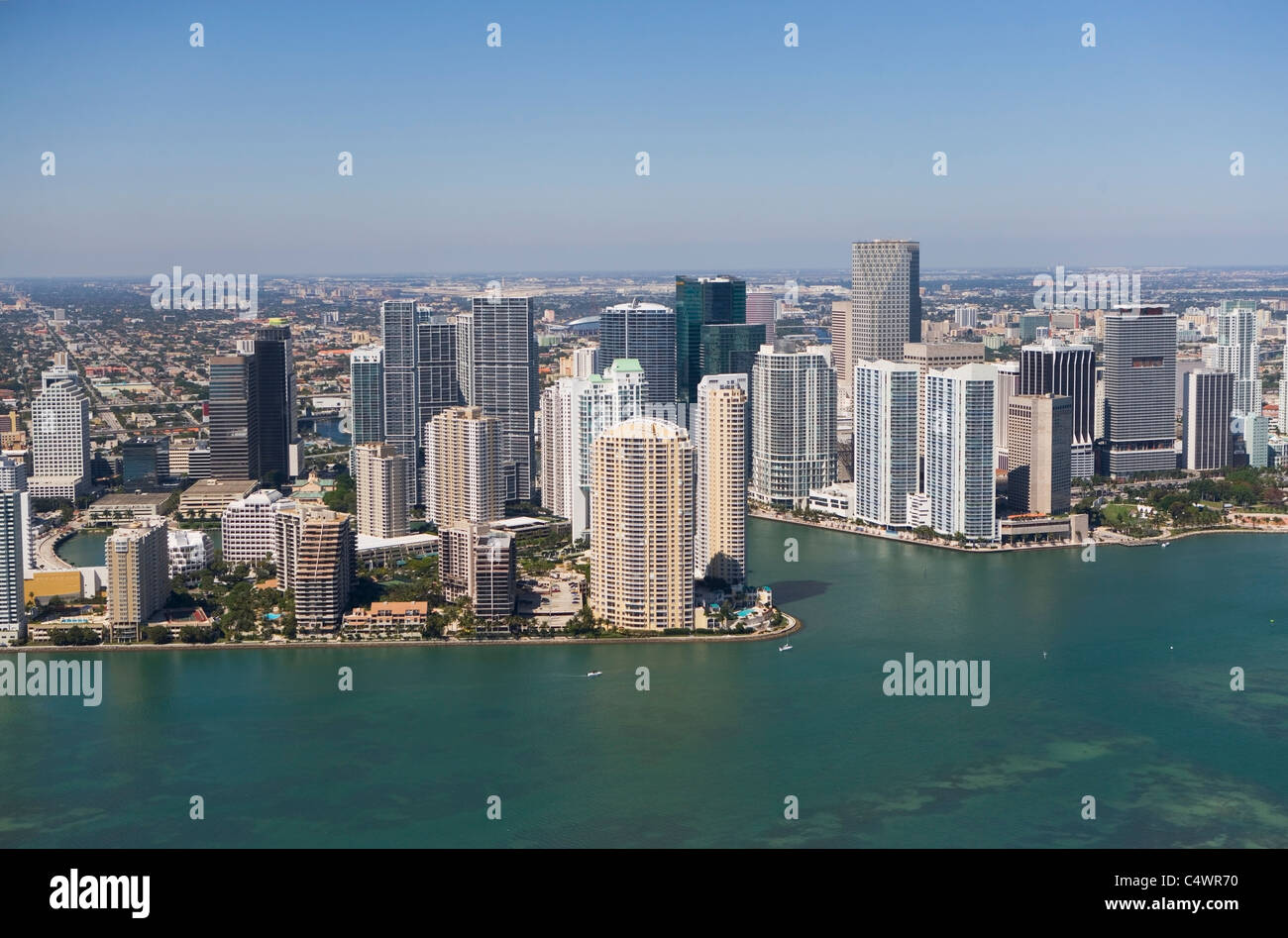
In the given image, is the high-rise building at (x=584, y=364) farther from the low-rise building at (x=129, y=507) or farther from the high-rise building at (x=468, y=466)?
the low-rise building at (x=129, y=507)

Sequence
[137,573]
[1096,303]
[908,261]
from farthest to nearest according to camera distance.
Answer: [1096,303] → [908,261] → [137,573]

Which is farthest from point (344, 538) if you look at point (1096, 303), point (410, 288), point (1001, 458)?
point (410, 288)

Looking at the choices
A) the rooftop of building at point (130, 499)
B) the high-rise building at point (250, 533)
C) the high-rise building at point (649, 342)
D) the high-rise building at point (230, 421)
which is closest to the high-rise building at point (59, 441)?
the rooftop of building at point (130, 499)

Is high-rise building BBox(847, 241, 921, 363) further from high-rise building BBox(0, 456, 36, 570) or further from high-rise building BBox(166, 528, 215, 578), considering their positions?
high-rise building BBox(0, 456, 36, 570)

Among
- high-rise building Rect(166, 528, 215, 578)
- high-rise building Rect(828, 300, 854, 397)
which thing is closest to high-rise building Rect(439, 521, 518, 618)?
high-rise building Rect(166, 528, 215, 578)

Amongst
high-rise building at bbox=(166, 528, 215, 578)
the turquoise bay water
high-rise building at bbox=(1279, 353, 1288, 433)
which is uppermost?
high-rise building at bbox=(1279, 353, 1288, 433)

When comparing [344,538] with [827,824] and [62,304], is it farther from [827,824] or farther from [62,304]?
[62,304]

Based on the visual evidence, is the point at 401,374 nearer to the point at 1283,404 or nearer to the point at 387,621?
the point at 387,621
